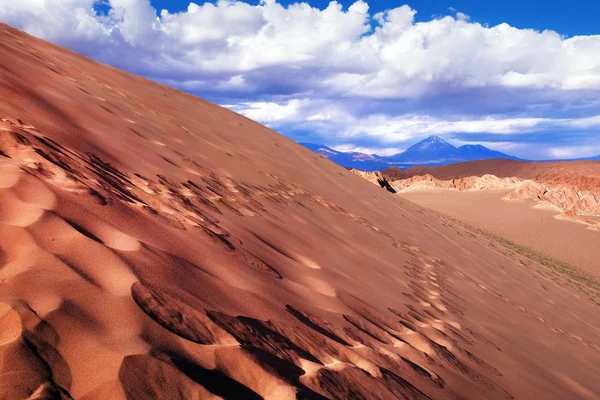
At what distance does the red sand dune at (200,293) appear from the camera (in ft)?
4.68

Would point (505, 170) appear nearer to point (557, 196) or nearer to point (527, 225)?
point (557, 196)

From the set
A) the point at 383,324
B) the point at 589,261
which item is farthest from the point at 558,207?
the point at 383,324

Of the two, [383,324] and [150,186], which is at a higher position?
[150,186]

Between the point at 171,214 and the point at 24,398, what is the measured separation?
171 cm

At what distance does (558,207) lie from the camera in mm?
29547

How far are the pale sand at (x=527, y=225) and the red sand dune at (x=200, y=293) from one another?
42.8 feet

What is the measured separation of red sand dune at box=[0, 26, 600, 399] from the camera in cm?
143

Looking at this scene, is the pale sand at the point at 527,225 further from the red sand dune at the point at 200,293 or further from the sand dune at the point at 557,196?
the red sand dune at the point at 200,293

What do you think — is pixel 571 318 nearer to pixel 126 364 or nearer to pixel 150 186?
pixel 150 186

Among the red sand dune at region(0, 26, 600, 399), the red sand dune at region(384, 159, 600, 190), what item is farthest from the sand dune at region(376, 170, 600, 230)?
the red sand dune at region(0, 26, 600, 399)

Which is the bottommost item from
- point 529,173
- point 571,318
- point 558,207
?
point 571,318

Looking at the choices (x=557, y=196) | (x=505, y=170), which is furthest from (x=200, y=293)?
(x=505, y=170)

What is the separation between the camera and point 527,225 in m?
22.9

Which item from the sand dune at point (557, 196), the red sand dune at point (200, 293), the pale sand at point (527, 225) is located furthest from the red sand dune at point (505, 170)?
the red sand dune at point (200, 293)
